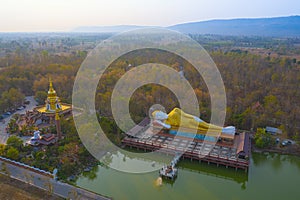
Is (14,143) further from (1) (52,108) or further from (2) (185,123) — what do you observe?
(2) (185,123)

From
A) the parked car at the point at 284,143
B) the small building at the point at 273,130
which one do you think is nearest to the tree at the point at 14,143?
the small building at the point at 273,130

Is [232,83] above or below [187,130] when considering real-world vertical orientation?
above

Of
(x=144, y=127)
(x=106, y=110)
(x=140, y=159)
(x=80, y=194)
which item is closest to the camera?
(x=80, y=194)

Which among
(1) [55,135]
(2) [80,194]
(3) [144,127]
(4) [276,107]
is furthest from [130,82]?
(2) [80,194]

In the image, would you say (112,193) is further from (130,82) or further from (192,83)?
Answer: (192,83)

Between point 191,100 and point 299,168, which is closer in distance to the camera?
point 299,168

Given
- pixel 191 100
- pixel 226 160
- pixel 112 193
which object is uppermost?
pixel 191 100

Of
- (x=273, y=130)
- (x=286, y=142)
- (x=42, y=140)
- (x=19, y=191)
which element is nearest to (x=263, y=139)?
(x=286, y=142)
